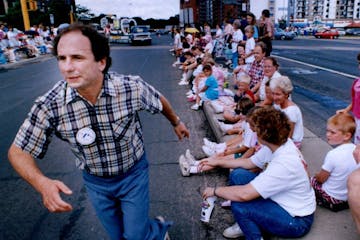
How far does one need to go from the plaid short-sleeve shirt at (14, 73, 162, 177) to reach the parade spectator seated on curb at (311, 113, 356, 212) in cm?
168

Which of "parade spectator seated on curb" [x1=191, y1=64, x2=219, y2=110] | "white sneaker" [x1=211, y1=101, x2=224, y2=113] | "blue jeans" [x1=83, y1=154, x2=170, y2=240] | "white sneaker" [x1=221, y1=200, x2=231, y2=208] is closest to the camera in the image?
"blue jeans" [x1=83, y1=154, x2=170, y2=240]

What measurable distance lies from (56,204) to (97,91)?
69cm

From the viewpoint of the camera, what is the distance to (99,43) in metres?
2.02

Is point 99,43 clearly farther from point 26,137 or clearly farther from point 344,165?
point 344,165

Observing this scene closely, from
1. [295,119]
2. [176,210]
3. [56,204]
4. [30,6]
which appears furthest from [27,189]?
[30,6]

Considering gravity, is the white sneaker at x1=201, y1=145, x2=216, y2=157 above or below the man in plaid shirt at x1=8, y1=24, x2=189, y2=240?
below

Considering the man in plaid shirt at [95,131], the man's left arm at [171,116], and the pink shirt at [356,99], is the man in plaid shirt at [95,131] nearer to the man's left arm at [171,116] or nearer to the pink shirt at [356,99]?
the man's left arm at [171,116]

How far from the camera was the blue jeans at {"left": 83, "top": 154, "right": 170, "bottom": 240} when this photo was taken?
7.28ft

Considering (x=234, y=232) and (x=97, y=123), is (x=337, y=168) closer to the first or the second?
(x=234, y=232)

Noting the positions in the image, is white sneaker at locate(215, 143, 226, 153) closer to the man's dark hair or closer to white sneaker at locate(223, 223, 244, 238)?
white sneaker at locate(223, 223, 244, 238)

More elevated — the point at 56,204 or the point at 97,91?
the point at 97,91

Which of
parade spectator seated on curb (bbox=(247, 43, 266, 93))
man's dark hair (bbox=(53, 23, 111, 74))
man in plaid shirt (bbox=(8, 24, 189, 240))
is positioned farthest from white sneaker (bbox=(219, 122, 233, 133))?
man's dark hair (bbox=(53, 23, 111, 74))

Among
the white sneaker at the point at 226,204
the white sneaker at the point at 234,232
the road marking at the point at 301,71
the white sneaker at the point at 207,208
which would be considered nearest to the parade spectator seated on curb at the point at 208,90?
the white sneaker at the point at 226,204

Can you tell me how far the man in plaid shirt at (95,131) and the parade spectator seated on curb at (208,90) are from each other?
5542 mm
